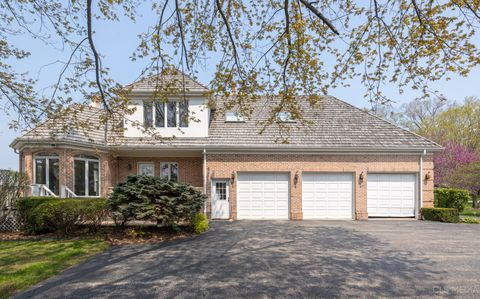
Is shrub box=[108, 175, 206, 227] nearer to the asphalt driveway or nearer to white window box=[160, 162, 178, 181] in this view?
the asphalt driveway

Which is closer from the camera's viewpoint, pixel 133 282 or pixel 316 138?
pixel 133 282

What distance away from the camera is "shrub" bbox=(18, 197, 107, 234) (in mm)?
8578

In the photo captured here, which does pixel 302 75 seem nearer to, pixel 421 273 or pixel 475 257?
pixel 421 273

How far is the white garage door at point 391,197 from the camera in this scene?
1302cm

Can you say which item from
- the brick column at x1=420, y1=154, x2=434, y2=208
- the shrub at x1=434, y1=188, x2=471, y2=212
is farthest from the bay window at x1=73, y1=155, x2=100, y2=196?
the shrub at x1=434, y1=188, x2=471, y2=212

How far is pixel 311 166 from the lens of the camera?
1289cm

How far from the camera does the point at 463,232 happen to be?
32.3 ft

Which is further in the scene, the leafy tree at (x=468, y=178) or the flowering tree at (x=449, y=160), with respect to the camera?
the flowering tree at (x=449, y=160)

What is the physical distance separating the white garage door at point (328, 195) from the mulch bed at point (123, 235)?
6.31 m

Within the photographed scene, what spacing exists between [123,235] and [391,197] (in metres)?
12.3

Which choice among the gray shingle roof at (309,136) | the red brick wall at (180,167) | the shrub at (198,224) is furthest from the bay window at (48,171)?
the shrub at (198,224)

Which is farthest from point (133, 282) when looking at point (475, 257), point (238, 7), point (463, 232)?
point (463, 232)

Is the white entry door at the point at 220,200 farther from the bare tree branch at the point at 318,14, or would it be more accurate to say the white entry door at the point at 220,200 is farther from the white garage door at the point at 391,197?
the bare tree branch at the point at 318,14

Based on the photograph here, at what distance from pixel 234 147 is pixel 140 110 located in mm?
5043
